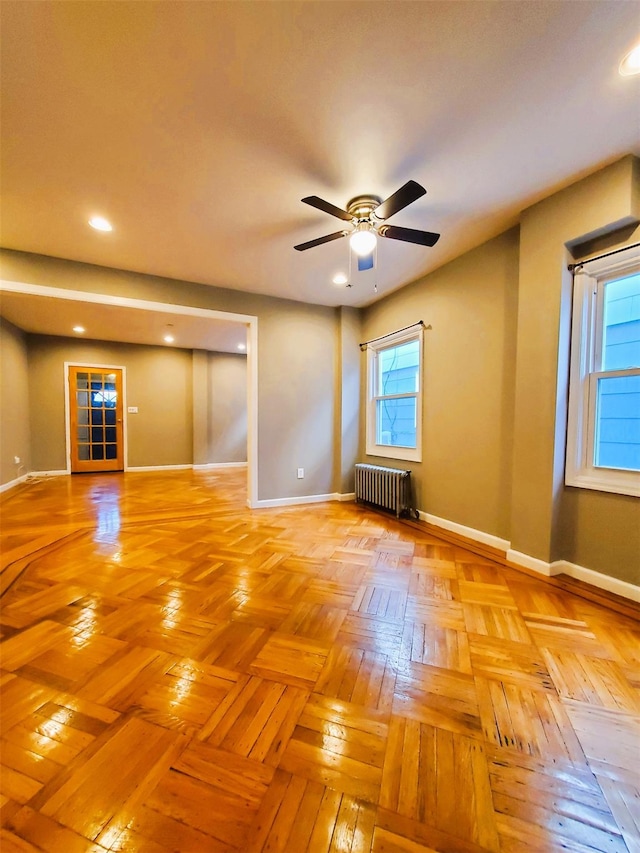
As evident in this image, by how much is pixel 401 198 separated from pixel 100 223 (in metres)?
2.25

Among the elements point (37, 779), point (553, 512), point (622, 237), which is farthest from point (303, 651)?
point (622, 237)

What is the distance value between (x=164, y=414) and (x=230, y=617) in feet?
19.1

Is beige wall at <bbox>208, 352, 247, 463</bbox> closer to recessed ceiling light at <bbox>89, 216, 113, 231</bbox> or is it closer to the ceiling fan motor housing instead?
recessed ceiling light at <bbox>89, 216, 113, 231</bbox>

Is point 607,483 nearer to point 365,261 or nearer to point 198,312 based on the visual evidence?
point 365,261

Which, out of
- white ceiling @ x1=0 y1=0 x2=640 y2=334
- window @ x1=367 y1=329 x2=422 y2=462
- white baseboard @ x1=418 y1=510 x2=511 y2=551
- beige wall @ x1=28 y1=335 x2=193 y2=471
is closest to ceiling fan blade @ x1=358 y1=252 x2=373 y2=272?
white ceiling @ x1=0 y1=0 x2=640 y2=334

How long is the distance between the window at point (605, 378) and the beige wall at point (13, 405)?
6.58m

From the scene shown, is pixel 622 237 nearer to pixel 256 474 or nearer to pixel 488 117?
pixel 488 117

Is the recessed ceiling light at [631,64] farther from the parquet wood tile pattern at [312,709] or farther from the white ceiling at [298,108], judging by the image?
the parquet wood tile pattern at [312,709]

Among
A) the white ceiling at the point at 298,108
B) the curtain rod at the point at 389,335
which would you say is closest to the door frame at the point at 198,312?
the white ceiling at the point at 298,108

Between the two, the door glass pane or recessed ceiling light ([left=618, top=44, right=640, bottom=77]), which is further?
the door glass pane

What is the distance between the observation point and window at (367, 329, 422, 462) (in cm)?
356

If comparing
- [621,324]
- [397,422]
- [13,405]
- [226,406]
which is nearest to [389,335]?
[397,422]

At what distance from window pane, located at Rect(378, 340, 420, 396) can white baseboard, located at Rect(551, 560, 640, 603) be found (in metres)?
2.01

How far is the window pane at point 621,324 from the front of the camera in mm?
2016
